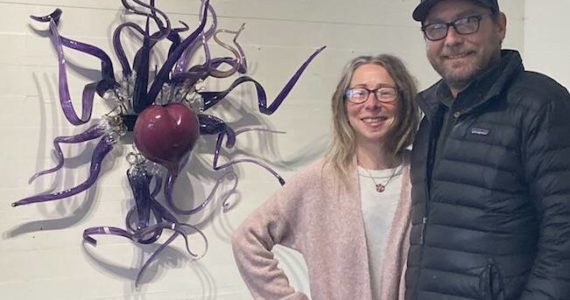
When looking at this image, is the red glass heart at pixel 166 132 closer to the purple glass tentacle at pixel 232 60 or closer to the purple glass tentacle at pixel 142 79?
the purple glass tentacle at pixel 142 79

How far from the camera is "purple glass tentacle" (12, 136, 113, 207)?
1.99m

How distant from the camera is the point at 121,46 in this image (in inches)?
79.8

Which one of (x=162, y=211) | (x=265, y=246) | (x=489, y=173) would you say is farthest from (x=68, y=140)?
(x=489, y=173)

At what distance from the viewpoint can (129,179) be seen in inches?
80.4

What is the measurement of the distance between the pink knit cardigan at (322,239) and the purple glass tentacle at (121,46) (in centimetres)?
66

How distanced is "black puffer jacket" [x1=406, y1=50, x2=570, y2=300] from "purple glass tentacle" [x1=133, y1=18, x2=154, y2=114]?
0.95 m

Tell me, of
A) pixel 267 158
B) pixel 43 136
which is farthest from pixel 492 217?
pixel 43 136

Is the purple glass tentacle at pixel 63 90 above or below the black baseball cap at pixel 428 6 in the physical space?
below

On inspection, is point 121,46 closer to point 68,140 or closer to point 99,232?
point 68,140

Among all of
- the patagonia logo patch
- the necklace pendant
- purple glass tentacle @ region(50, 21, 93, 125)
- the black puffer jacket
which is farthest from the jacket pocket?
purple glass tentacle @ region(50, 21, 93, 125)

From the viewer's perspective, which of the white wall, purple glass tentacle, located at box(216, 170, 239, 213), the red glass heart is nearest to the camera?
the red glass heart

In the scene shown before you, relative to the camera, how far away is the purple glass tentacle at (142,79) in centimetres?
199

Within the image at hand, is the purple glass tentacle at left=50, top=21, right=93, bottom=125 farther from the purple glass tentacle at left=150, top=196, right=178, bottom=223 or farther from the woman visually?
the woman

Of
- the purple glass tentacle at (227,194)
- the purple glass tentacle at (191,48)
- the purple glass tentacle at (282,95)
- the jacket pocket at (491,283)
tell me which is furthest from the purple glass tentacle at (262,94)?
the jacket pocket at (491,283)
